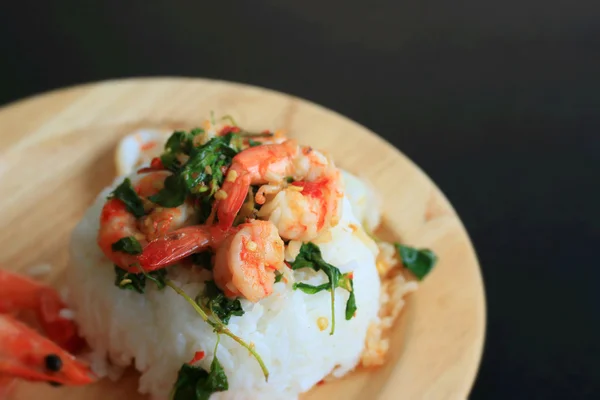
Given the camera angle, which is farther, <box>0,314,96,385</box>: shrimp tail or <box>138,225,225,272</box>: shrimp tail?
<box>0,314,96,385</box>: shrimp tail

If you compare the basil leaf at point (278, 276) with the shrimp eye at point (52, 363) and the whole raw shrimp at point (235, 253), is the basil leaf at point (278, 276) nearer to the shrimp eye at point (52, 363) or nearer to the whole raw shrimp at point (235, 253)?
the whole raw shrimp at point (235, 253)

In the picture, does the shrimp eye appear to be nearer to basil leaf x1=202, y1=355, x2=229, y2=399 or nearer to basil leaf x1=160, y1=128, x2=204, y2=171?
basil leaf x1=202, y1=355, x2=229, y2=399

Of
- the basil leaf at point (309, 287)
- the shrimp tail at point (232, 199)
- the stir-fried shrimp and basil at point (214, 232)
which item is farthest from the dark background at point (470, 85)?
the shrimp tail at point (232, 199)

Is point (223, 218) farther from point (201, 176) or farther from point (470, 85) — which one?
point (470, 85)

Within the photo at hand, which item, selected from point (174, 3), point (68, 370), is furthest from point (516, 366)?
point (174, 3)

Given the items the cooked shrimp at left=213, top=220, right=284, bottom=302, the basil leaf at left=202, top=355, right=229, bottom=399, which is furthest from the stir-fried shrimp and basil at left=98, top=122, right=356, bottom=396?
the basil leaf at left=202, top=355, right=229, bottom=399

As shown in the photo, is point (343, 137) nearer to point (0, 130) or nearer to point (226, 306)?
point (226, 306)
